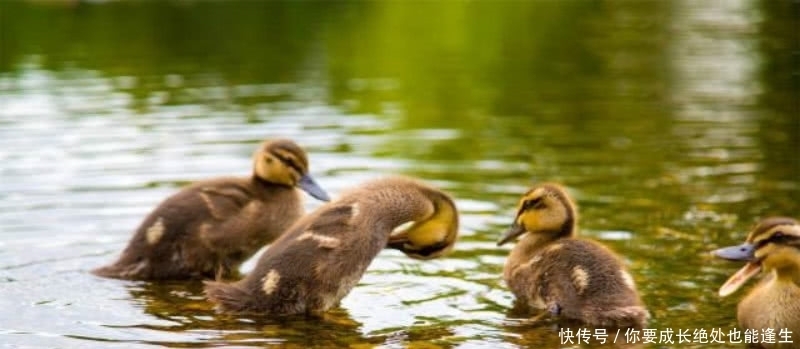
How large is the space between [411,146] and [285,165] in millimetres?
5217

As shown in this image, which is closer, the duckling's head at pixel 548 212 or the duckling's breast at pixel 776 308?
the duckling's breast at pixel 776 308

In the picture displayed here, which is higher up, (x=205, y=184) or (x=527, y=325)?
(x=205, y=184)

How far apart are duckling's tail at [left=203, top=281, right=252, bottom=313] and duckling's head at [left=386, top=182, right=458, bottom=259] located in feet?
2.79

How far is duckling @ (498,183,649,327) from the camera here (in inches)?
311

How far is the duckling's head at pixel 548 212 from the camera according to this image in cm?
849

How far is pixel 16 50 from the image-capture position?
2659 cm

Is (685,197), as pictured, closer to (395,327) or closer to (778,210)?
(778,210)

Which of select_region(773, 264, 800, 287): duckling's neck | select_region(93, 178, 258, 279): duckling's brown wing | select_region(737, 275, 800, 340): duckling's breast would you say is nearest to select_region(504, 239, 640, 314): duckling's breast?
select_region(737, 275, 800, 340): duckling's breast

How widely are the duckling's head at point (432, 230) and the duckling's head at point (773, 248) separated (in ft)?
4.78

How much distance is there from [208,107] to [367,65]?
6.99 m

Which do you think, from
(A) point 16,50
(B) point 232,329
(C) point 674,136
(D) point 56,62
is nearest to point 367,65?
(D) point 56,62

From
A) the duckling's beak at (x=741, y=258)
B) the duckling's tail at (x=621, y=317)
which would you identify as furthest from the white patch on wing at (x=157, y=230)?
the duckling's beak at (x=741, y=258)

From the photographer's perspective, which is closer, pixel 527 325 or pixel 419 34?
pixel 527 325

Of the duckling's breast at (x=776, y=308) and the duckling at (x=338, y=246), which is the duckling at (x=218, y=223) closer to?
the duckling at (x=338, y=246)
